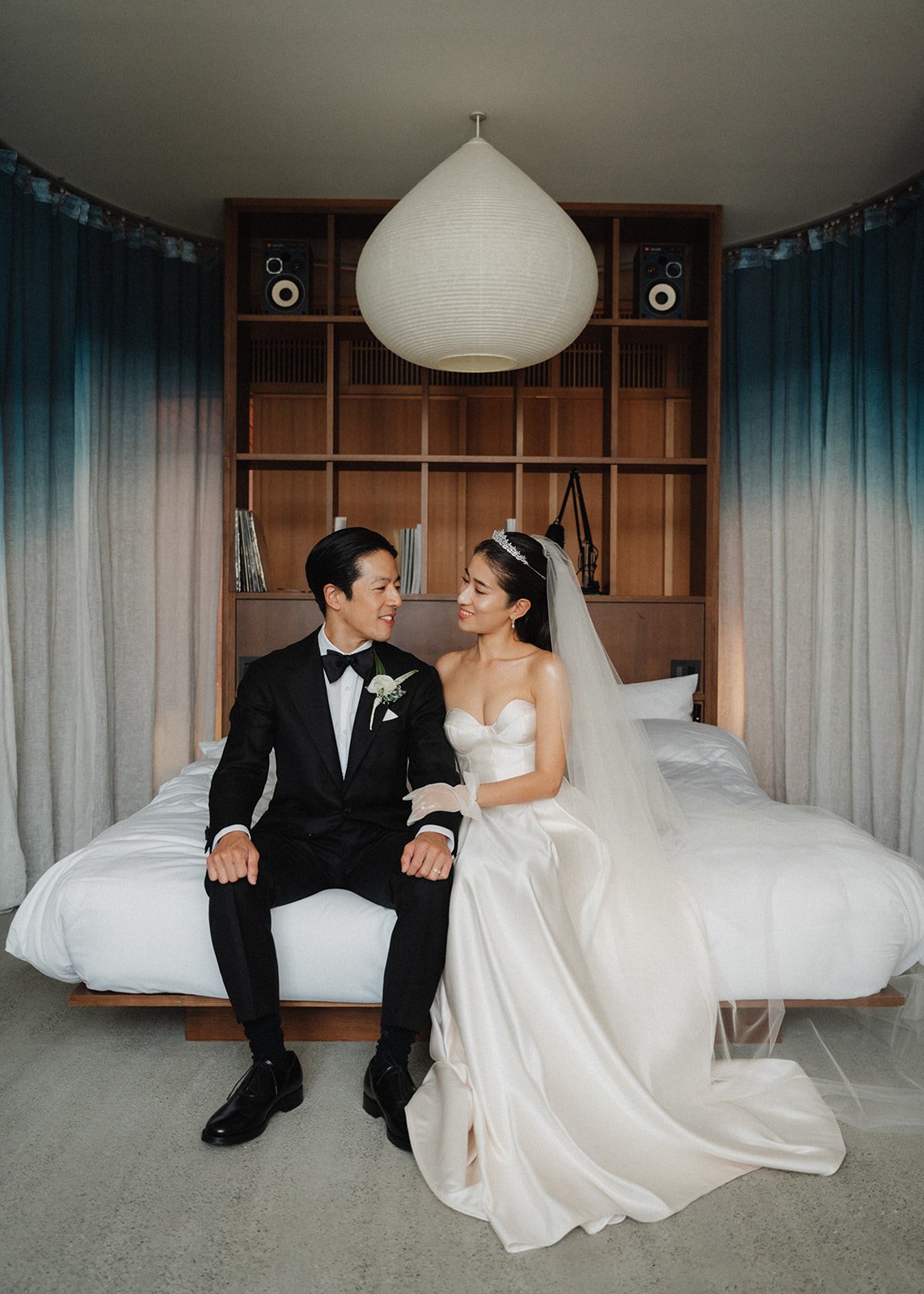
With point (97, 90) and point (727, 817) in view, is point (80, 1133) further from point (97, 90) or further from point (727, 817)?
point (97, 90)

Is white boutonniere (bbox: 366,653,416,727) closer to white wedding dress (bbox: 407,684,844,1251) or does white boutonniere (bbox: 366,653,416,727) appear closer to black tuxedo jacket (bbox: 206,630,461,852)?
black tuxedo jacket (bbox: 206,630,461,852)

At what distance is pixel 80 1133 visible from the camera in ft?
6.30

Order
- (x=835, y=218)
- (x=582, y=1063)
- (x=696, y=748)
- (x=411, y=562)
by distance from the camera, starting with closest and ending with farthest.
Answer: (x=582, y=1063), (x=696, y=748), (x=411, y=562), (x=835, y=218)

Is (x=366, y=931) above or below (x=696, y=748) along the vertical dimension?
below

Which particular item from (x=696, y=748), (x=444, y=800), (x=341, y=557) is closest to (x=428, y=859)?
(x=444, y=800)

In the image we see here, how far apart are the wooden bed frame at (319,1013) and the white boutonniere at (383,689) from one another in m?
0.67

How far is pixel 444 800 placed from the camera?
2225mm

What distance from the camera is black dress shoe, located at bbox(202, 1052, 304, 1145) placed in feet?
6.15

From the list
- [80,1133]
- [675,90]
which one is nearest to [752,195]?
[675,90]

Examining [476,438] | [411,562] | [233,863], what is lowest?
[233,863]

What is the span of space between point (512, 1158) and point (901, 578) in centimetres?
297

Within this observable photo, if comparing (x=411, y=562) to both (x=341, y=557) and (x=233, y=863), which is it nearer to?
(x=341, y=557)

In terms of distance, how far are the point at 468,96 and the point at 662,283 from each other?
3.99 feet

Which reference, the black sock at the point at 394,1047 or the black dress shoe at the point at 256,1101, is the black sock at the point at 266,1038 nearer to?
the black dress shoe at the point at 256,1101
